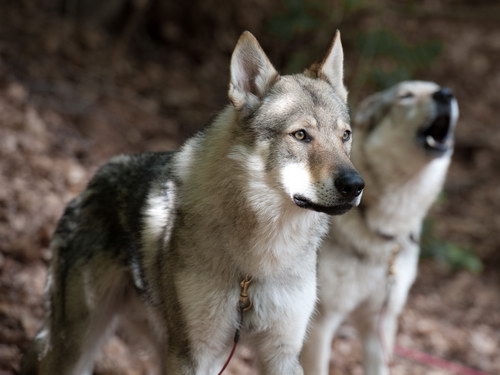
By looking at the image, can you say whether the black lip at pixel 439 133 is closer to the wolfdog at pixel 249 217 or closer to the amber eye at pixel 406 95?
the amber eye at pixel 406 95

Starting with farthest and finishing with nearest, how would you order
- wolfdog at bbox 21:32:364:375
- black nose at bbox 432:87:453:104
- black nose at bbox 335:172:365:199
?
black nose at bbox 432:87:453:104 < wolfdog at bbox 21:32:364:375 < black nose at bbox 335:172:365:199

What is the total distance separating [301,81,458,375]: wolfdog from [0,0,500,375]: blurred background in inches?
40.5

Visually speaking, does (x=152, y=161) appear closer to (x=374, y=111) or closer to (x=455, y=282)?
(x=374, y=111)

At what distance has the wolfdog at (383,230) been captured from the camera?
185 inches

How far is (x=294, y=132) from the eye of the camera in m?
3.14

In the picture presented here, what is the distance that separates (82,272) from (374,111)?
9.72 feet

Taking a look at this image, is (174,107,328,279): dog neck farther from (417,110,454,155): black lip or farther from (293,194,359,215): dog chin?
(417,110,454,155): black lip

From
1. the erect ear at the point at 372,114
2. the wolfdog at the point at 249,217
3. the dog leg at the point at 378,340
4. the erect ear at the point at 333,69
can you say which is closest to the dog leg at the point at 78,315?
the wolfdog at the point at 249,217

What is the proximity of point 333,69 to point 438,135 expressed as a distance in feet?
6.16

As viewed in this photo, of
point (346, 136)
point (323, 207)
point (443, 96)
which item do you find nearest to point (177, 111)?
point (443, 96)

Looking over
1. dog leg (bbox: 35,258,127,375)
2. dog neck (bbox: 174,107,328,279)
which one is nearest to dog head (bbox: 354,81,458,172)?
dog neck (bbox: 174,107,328,279)

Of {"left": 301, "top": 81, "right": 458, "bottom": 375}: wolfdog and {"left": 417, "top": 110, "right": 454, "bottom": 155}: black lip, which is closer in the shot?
{"left": 301, "top": 81, "right": 458, "bottom": 375}: wolfdog

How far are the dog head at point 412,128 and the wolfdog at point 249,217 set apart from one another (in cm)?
152

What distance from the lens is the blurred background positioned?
5.72 metres
